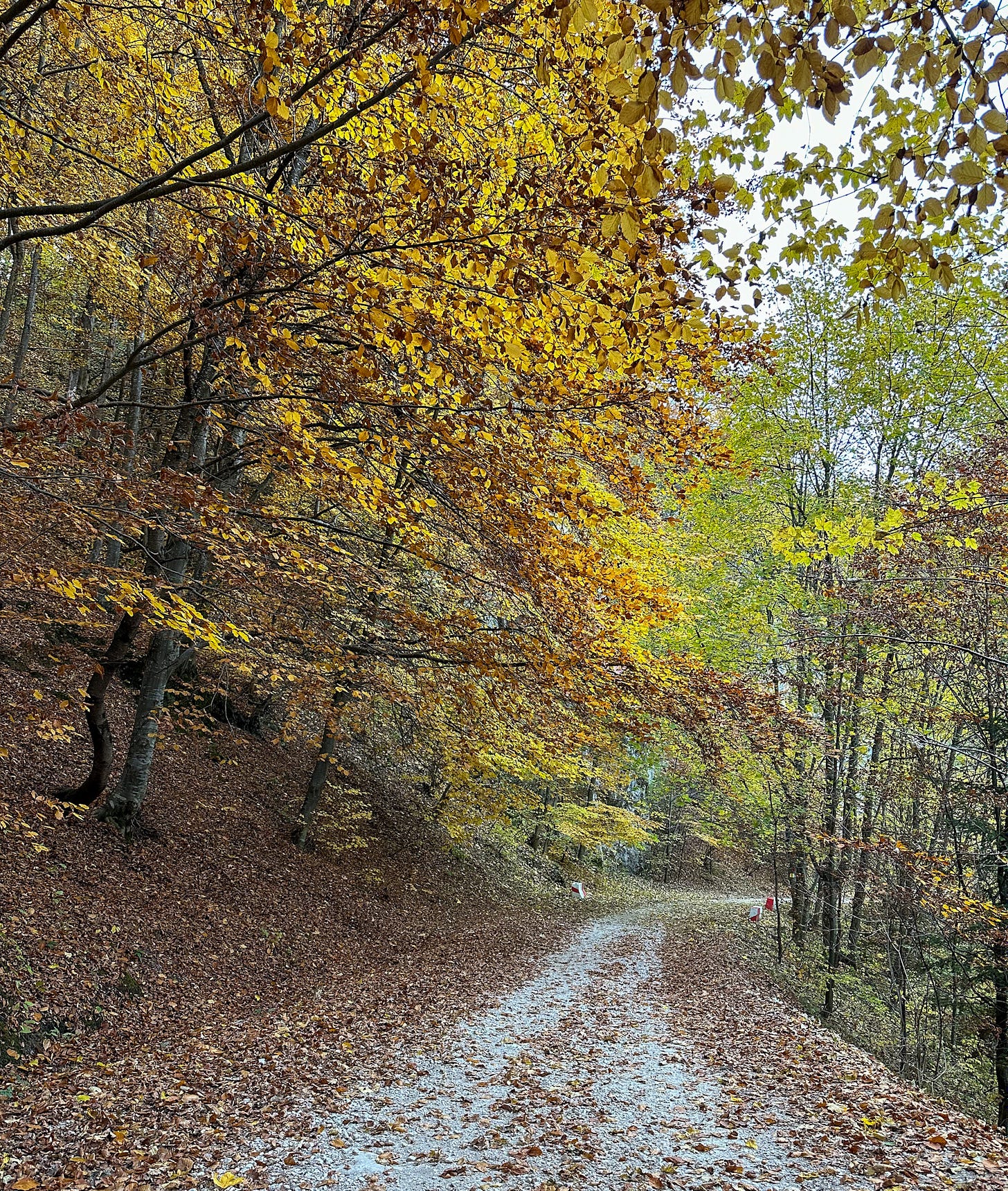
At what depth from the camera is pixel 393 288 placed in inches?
211

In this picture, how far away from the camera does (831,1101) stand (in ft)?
20.1

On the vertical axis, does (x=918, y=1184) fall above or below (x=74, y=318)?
below

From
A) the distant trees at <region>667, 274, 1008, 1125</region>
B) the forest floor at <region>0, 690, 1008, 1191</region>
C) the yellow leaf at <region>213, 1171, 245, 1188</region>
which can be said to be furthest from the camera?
the distant trees at <region>667, 274, 1008, 1125</region>

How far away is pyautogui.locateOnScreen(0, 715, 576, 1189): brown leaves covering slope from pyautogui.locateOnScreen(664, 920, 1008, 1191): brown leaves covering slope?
3081mm

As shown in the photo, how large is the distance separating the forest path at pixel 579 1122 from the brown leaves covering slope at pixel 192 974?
60 centimetres

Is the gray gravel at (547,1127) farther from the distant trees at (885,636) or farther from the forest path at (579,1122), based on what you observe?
the distant trees at (885,636)

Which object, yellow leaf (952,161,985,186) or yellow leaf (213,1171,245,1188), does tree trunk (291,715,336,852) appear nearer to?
yellow leaf (213,1171,245,1188)

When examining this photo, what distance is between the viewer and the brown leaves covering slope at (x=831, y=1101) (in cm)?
494

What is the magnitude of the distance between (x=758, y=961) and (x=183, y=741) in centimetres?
1174

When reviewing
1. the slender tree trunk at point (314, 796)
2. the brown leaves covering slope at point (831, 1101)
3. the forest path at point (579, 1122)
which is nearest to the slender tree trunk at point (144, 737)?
the slender tree trunk at point (314, 796)

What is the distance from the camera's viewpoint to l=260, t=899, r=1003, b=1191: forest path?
15.0 ft

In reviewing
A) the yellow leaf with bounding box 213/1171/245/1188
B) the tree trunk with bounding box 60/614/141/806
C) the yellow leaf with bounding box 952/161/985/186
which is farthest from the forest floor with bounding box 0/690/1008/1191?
the yellow leaf with bounding box 952/161/985/186

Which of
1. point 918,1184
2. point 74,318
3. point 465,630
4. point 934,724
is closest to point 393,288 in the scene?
point 465,630

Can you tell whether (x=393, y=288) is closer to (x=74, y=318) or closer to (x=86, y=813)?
(x=86, y=813)
